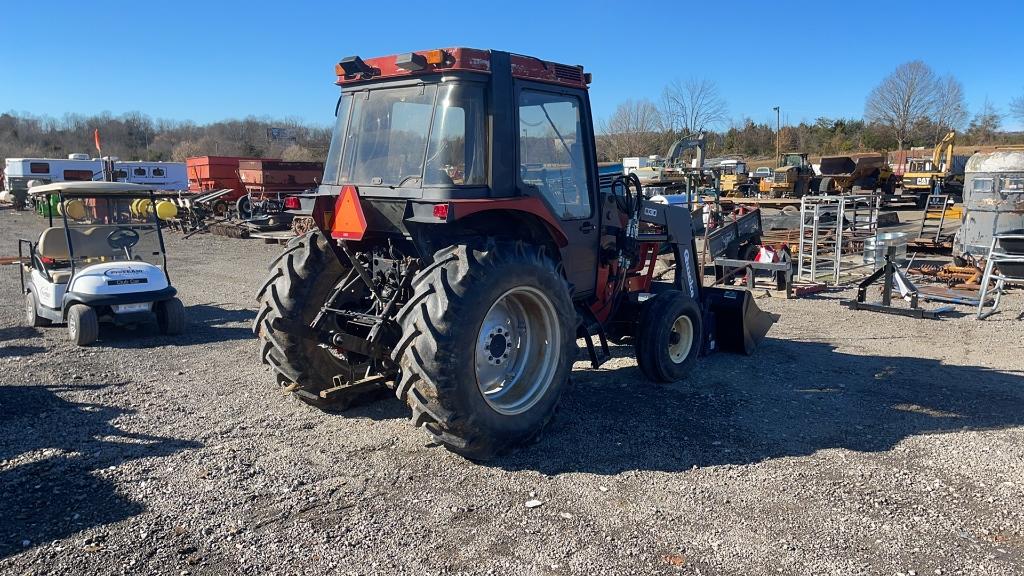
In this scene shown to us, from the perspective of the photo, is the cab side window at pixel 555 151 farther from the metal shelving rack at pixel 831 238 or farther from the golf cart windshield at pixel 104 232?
the metal shelving rack at pixel 831 238

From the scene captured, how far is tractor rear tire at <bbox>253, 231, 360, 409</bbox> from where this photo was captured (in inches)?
209

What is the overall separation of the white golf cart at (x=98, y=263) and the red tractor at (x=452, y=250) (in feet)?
12.5

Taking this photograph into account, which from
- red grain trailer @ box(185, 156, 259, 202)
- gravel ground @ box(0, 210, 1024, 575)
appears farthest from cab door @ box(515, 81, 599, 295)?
red grain trailer @ box(185, 156, 259, 202)

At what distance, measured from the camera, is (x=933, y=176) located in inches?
1166

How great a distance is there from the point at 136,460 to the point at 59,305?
16.1 feet

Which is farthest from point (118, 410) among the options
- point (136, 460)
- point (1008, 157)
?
point (1008, 157)

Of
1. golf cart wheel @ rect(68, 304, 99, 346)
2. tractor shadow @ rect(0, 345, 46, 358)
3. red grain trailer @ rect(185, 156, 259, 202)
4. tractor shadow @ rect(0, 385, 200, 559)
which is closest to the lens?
tractor shadow @ rect(0, 385, 200, 559)

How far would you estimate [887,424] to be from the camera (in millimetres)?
5547

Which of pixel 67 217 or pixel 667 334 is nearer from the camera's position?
pixel 667 334

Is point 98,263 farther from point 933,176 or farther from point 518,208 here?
point 933,176

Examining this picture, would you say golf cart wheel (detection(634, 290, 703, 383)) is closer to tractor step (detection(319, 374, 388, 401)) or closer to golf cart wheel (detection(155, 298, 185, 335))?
tractor step (detection(319, 374, 388, 401))

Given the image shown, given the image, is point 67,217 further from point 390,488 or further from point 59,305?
point 390,488

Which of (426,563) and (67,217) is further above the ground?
(67,217)

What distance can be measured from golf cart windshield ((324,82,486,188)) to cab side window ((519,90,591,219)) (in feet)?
1.37
